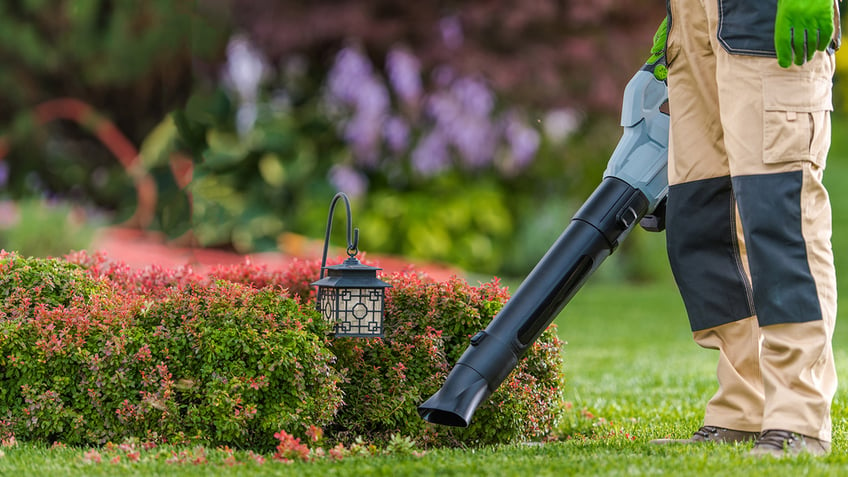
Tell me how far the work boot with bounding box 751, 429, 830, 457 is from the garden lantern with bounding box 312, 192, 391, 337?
1208 millimetres

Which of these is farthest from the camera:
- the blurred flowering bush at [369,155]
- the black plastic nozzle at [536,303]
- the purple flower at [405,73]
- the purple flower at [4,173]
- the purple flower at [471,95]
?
the purple flower at [4,173]

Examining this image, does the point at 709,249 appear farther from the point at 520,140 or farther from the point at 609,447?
the point at 520,140

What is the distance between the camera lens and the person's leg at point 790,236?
262 centimetres

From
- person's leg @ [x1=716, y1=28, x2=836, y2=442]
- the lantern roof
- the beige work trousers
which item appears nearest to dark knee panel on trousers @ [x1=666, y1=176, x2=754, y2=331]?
the beige work trousers

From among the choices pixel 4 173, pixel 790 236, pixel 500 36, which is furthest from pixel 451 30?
pixel 790 236

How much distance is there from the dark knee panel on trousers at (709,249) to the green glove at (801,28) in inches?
20.1

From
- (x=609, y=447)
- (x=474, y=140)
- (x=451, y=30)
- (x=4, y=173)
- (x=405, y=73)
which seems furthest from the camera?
(x=4, y=173)

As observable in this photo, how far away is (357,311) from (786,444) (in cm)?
134

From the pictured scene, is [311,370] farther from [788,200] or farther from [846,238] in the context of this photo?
[846,238]

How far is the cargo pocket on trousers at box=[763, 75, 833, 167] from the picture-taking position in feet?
8.67

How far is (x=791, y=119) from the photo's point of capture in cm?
265

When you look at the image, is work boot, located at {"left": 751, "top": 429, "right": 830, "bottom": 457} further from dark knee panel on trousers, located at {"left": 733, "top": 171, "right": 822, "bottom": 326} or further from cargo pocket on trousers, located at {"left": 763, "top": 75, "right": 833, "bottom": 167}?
cargo pocket on trousers, located at {"left": 763, "top": 75, "right": 833, "bottom": 167}

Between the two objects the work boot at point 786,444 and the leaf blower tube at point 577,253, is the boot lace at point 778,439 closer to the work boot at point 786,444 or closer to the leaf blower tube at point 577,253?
the work boot at point 786,444

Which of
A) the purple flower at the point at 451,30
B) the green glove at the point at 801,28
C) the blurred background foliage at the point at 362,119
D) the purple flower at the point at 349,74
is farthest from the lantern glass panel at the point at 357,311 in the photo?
the purple flower at the point at 451,30
